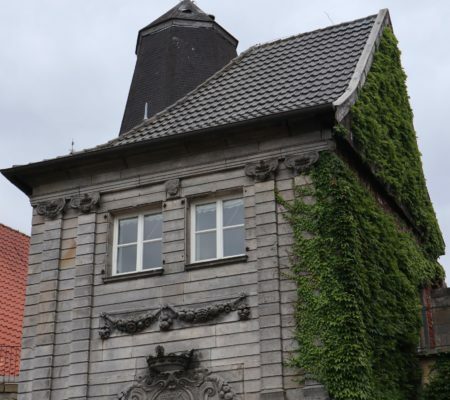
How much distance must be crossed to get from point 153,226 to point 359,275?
4.48 m

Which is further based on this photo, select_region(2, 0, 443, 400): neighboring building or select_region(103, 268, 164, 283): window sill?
select_region(103, 268, 164, 283): window sill

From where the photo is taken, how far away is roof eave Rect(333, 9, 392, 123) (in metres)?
18.5

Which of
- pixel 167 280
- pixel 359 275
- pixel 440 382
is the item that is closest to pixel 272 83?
pixel 167 280

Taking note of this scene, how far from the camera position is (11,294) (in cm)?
2606

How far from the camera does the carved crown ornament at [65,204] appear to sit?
19.7m

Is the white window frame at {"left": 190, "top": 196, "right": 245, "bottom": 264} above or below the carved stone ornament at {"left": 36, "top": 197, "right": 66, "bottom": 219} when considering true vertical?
below

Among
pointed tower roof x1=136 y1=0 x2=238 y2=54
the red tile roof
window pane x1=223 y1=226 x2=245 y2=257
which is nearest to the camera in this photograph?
window pane x1=223 y1=226 x2=245 y2=257

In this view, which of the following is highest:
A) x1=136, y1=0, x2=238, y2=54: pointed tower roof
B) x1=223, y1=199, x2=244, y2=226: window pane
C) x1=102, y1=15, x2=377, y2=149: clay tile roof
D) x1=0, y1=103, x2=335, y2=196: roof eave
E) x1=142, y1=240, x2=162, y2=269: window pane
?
x1=136, y1=0, x2=238, y2=54: pointed tower roof

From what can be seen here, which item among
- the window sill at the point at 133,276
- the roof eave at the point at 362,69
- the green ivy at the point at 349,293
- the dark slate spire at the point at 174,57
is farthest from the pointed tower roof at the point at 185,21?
the window sill at the point at 133,276

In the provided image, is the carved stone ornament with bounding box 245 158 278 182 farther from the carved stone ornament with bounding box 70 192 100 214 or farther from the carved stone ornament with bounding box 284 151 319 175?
the carved stone ornament with bounding box 70 192 100 214

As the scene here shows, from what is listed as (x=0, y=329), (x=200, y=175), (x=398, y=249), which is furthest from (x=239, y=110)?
(x=0, y=329)

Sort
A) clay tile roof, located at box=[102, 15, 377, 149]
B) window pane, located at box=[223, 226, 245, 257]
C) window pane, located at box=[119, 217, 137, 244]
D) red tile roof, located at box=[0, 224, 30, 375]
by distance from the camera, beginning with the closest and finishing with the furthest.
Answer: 1. window pane, located at box=[223, 226, 245, 257]
2. window pane, located at box=[119, 217, 137, 244]
3. clay tile roof, located at box=[102, 15, 377, 149]
4. red tile roof, located at box=[0, 224, 30, 375]

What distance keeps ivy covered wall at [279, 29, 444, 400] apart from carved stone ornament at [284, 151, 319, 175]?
126 millimetres

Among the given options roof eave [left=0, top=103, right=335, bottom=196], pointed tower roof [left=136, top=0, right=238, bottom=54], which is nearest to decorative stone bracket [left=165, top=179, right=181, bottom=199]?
roof eave [left=0, top=103, right=335, bottom=196]
